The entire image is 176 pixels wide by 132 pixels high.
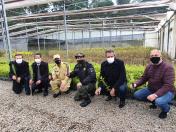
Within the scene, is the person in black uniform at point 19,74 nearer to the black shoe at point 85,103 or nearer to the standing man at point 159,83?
the black shoe at point 85,103

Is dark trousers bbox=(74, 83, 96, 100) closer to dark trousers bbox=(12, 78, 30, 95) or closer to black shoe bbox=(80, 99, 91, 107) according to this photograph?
black shoe bbox=(80, 99, 91, 107)

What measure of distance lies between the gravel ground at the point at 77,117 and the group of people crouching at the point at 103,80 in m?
0.20

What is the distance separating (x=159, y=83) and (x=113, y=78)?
103 centimetres

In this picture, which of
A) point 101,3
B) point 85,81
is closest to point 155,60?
point 85,81

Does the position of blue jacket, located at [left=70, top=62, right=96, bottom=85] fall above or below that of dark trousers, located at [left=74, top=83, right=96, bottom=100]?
above

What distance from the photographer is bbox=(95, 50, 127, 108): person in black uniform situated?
17.5 feet

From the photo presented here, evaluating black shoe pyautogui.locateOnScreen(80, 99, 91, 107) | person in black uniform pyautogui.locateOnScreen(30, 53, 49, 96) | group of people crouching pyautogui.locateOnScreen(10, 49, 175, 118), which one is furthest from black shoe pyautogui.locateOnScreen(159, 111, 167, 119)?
person in black uniform pyautogui.locateOnScreen(30, 53, 49, 96)

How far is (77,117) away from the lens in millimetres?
5020

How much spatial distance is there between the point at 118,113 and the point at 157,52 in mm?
1411

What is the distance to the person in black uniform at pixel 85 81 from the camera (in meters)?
5.77

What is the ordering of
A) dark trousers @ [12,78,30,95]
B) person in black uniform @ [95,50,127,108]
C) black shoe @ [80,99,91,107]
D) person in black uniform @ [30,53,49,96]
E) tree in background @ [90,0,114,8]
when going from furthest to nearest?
Answer: tree in background @ [90,0,114,8] → dark trousers @ [12,78,30,95] → person in black uniform @ [30,53,49,96] → black shoe @ [80,99,91,107] → person in black uniform @ [95,50,127,108]

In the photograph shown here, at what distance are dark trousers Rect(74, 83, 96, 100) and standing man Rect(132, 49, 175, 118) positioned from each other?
115 cm

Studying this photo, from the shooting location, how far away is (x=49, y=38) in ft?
82.6

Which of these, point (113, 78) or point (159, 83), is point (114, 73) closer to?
point (113, 78)
